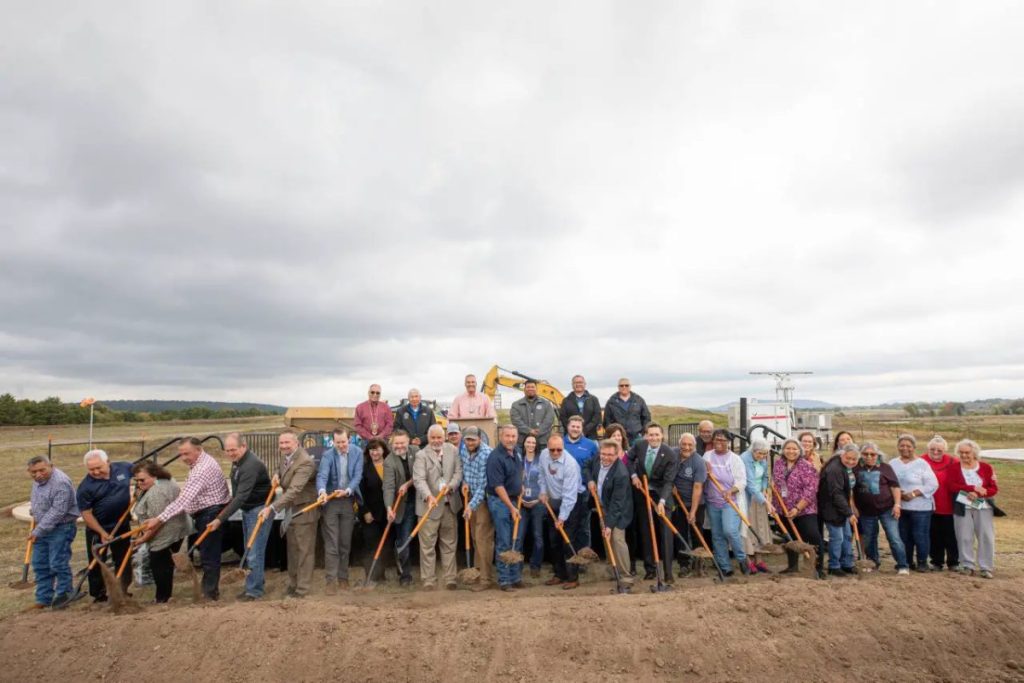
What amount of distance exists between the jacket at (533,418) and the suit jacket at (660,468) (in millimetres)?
1804

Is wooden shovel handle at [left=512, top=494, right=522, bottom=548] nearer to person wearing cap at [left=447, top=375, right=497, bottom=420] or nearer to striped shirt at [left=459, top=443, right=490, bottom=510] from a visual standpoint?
striped shirt at [left=459, top=443, right=490, bottom=510]

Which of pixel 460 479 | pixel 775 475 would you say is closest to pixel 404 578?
pixel 460 479

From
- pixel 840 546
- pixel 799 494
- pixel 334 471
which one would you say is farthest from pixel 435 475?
pixel 840 546

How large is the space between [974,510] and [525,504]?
19.9 feet

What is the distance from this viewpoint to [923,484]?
26.3 feet

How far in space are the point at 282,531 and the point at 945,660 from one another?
824cm

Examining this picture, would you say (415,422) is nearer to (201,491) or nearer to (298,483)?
(298,483)

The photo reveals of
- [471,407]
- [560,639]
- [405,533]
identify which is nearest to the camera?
[560,639]

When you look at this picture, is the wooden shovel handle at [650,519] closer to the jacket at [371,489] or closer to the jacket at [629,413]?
the jacket at [629,413]

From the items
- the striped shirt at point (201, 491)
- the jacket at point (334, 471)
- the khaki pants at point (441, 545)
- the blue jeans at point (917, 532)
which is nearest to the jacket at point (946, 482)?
the blue jeans at point (917, 532)

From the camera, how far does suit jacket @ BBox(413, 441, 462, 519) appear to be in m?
7.86

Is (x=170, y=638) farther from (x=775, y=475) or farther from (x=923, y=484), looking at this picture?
(x=923, y=484)

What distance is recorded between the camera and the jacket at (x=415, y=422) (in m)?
9.42

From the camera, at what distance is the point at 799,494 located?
26.3ft
